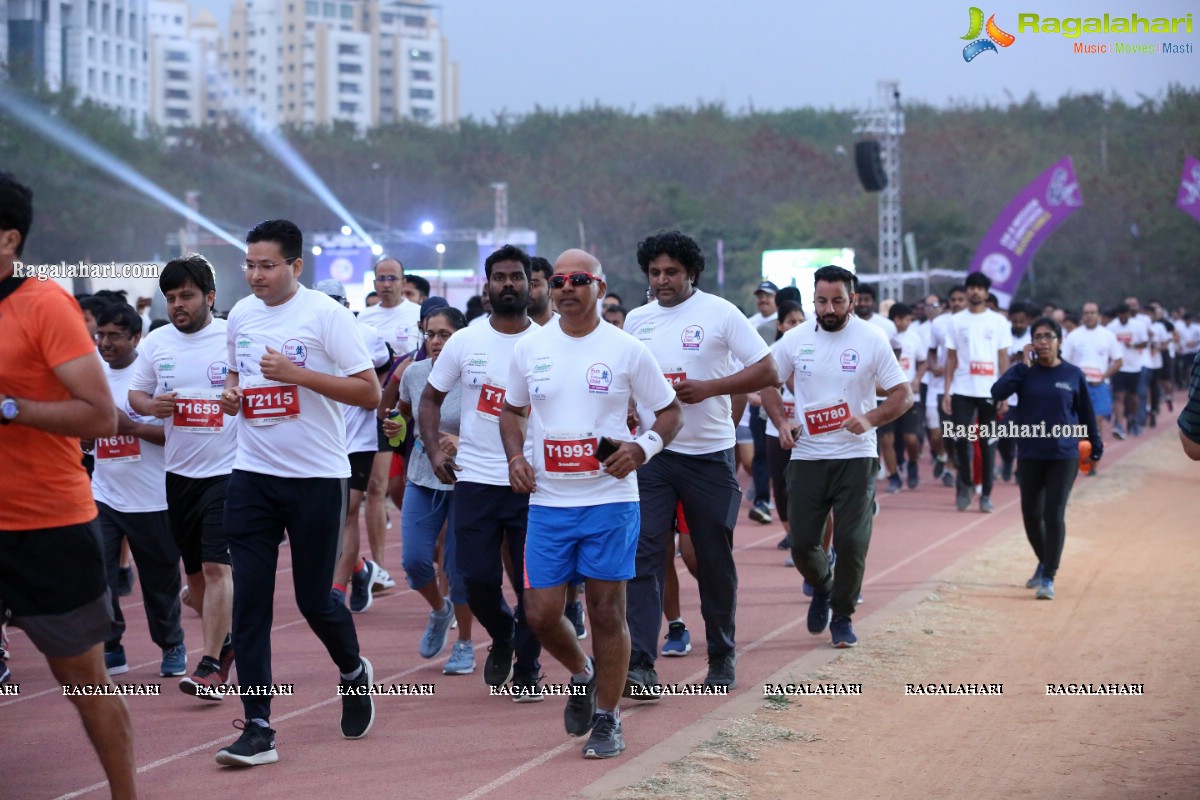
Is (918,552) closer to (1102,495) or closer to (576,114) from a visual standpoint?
(1102,495)

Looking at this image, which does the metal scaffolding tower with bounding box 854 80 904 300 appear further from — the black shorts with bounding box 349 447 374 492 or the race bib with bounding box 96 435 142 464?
the race bib with bounding box 96 435 142 464

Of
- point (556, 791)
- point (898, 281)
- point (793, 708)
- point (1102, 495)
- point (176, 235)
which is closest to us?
point (556, 791)

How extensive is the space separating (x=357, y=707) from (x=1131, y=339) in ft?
70.0

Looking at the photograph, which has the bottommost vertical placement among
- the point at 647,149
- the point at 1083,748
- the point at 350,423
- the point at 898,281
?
the point at 1083,748

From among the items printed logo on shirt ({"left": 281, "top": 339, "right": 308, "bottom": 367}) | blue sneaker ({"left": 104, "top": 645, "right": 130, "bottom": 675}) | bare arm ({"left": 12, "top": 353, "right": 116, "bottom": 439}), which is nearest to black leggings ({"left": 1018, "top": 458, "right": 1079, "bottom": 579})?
printed logo on shirt ({"left": 281, "top": 339, "right": 308, "bottom": 367})

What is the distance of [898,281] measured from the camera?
3166cm

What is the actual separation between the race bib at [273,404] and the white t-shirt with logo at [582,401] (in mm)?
1016

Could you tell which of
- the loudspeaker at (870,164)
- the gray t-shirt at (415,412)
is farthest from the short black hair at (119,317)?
the loudspeaker at (870,164)

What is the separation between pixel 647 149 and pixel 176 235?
30.8 meters

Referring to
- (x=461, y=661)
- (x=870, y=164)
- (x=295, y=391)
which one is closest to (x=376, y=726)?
(x=461, y=661)

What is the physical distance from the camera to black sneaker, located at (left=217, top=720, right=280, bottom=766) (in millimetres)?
6094

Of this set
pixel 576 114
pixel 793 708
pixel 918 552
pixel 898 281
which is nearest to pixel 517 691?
pixel 793 708

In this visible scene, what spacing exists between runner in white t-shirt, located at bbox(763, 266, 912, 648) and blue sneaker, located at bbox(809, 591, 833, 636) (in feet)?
0.55

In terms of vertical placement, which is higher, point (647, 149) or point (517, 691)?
point (647, 149)
